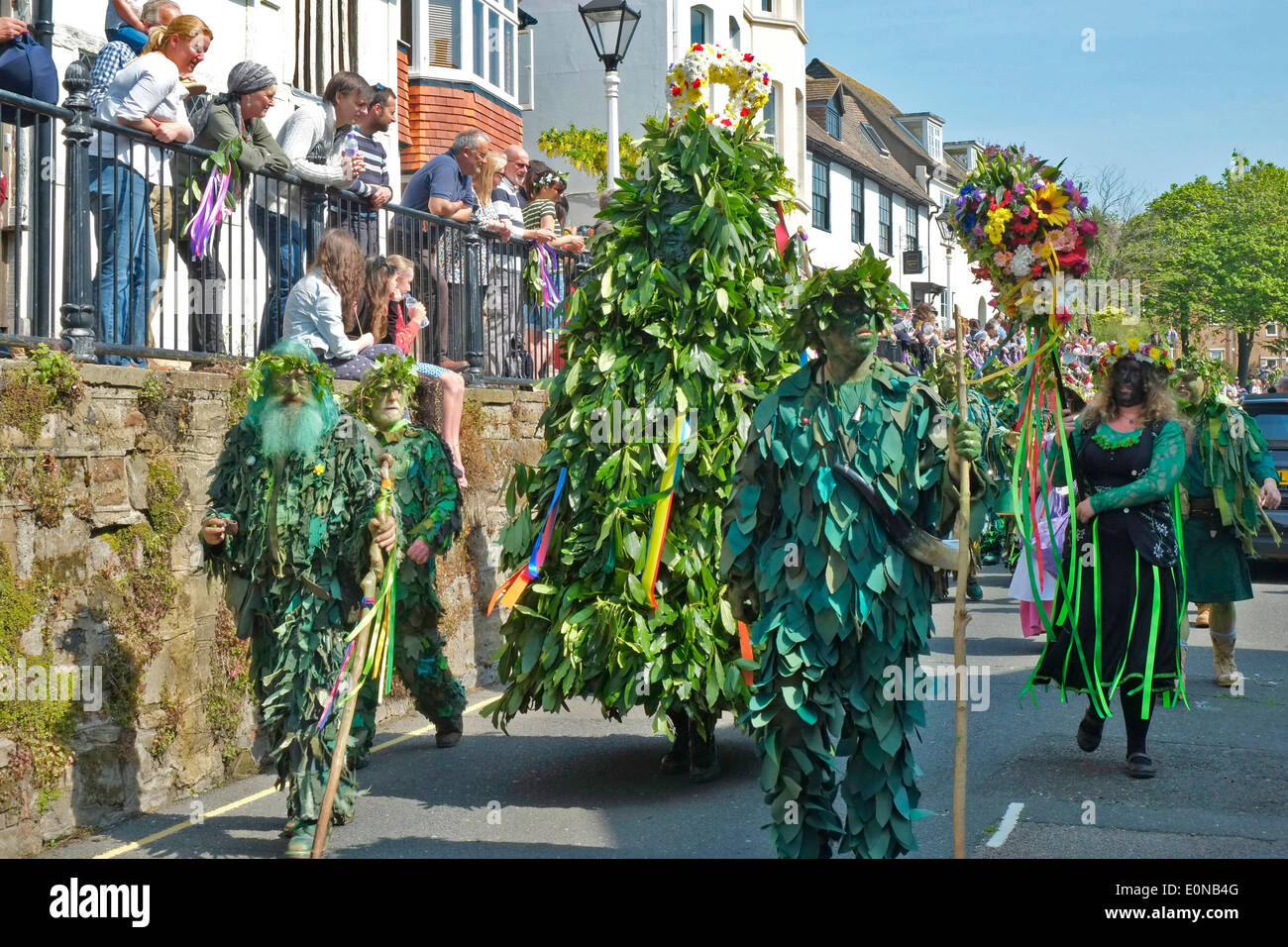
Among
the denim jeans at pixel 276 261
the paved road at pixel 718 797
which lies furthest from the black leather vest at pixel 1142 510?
the denim jeans at pixel 276 261

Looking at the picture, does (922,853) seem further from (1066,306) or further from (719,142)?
(719,142)

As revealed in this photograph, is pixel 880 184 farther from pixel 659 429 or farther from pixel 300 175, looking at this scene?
pixel 659 429

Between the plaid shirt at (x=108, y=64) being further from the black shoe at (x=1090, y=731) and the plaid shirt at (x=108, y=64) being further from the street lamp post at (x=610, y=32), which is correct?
the black shoe at (x=1090, y=731)

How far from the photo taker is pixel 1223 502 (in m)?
9.44

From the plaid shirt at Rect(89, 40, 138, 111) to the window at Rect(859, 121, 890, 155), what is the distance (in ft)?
130

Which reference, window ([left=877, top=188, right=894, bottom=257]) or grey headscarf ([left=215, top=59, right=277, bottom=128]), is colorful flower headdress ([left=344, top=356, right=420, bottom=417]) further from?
window ([left=877, top=188, right=894, bottom=257])

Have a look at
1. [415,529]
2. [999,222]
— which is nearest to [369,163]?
[415,529]

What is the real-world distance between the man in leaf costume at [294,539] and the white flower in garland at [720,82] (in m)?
2.32

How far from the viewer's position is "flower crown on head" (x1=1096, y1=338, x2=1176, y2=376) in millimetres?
7355

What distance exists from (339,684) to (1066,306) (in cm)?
329

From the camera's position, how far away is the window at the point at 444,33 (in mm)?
21000

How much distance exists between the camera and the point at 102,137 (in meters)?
7.22

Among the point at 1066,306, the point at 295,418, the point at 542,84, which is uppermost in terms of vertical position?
the point at 542,84
